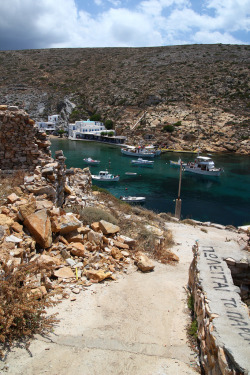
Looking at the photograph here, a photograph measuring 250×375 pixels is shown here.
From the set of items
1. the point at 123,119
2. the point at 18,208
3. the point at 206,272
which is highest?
the point at 123,119

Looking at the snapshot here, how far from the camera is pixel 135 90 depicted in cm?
7438

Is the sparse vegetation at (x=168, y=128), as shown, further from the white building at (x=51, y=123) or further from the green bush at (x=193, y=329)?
the green bush at (x=193, y=329)

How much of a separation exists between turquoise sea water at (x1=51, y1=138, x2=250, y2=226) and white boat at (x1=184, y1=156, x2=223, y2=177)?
3.51 ft

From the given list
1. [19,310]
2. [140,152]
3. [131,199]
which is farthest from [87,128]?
[19,310]

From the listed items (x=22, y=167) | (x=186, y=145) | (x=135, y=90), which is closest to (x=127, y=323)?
(x=22, y=167)

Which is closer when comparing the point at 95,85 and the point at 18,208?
the point at 18,208

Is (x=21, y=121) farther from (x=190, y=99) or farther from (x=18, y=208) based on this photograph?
(x=190, y=99)

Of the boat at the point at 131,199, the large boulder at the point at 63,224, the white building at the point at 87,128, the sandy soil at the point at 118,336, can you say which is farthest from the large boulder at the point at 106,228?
the white building at the point at 87,128

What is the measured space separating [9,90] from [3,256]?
8104cm

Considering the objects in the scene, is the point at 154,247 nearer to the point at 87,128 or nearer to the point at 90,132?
the point at 90,132

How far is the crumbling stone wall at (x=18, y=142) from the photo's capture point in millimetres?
10234

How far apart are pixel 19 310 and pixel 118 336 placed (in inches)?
66.6

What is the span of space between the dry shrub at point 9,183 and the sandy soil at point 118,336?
11.5ft

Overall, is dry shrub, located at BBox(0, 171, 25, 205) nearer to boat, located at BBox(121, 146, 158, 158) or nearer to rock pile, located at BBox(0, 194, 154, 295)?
rock pile, located at BBox(0, 194, 154, 295)
